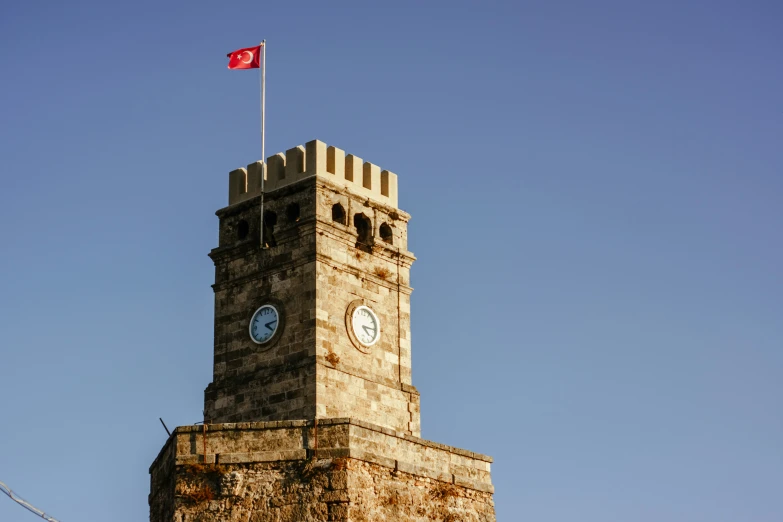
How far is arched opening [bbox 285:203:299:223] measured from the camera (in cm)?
3891

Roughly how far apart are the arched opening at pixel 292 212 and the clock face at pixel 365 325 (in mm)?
2645

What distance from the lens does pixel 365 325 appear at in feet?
127

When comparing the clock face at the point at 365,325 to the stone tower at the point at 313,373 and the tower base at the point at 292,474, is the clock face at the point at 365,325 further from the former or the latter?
the tower base at the point at 292,474

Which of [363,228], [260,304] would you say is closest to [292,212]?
[363,228]

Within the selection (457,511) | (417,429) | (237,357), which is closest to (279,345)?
(237,357)

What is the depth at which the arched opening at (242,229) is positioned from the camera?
Answer: 39.8m

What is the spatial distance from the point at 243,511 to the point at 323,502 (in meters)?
1.56

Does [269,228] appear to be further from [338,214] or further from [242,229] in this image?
[338,214]

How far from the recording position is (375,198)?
40.2m

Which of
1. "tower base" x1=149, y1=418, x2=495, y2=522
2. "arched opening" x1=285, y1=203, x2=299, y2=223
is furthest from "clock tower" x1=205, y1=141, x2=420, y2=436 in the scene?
"tower base" x1=149, y1=418, x2=495, y2=522

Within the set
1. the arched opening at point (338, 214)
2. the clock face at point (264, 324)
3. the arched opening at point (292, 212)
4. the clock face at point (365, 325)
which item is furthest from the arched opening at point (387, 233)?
the clock face at point (264, 324)

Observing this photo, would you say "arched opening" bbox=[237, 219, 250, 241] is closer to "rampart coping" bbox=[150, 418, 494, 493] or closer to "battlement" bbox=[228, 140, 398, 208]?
"battlement" bbox=[228, 140, 398, 208]

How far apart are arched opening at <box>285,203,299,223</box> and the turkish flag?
3.69 metres

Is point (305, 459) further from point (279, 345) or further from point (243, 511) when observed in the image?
point (279, 345)
